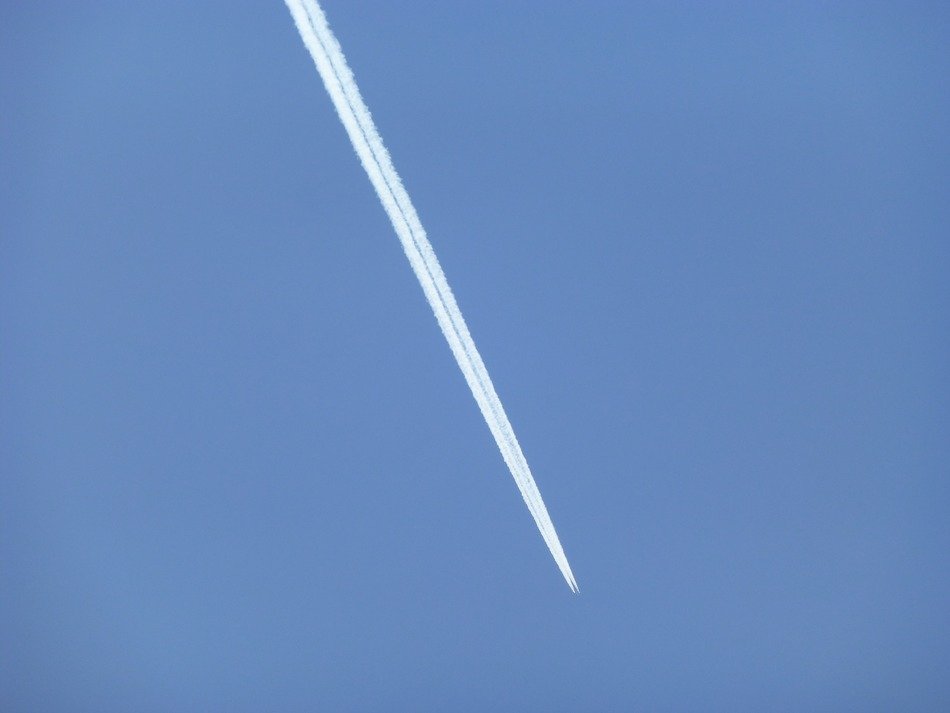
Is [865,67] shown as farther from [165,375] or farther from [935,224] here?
[165,375]

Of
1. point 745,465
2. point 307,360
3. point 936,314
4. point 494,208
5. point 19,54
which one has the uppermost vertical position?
point 19,54

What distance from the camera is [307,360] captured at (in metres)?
1.21

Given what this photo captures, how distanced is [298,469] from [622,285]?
0.73 metres

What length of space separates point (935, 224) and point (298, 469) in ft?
4.40

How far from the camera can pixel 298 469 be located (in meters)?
1.22

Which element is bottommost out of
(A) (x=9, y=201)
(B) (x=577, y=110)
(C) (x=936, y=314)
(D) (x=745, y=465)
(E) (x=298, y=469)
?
(D) (x=745, y=465)

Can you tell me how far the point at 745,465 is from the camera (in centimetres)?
123

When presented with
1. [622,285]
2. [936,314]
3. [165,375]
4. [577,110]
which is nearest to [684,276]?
[622,285]

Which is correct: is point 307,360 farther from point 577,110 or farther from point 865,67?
point 865,67

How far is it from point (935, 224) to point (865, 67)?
34cm

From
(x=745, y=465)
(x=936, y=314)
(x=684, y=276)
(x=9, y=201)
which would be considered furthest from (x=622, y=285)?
(x=9, y=201)

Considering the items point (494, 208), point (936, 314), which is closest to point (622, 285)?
point (494, 208)

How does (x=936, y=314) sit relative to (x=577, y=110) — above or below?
Result: below

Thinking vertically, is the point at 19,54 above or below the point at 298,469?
above
